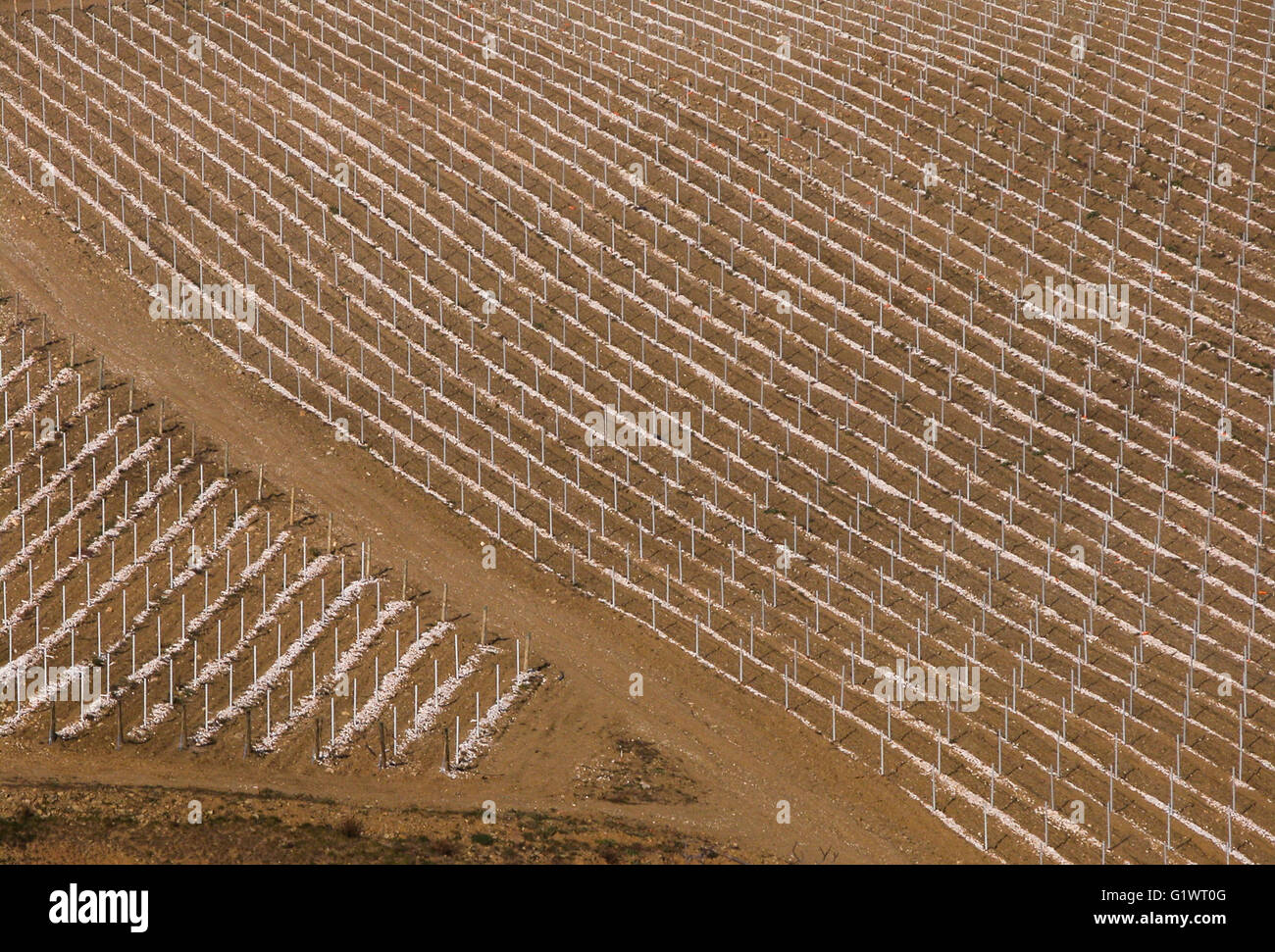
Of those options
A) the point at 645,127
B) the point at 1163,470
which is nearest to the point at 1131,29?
the point at 645,127

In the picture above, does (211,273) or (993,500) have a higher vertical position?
(211,273)

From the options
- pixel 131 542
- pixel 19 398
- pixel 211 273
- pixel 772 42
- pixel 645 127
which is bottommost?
pixel 131 542

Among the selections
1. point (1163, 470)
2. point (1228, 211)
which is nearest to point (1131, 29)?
point (1228, 211)

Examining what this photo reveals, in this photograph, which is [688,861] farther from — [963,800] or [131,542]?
[131,542]

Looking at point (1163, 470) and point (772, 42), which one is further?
point (772, 42)
